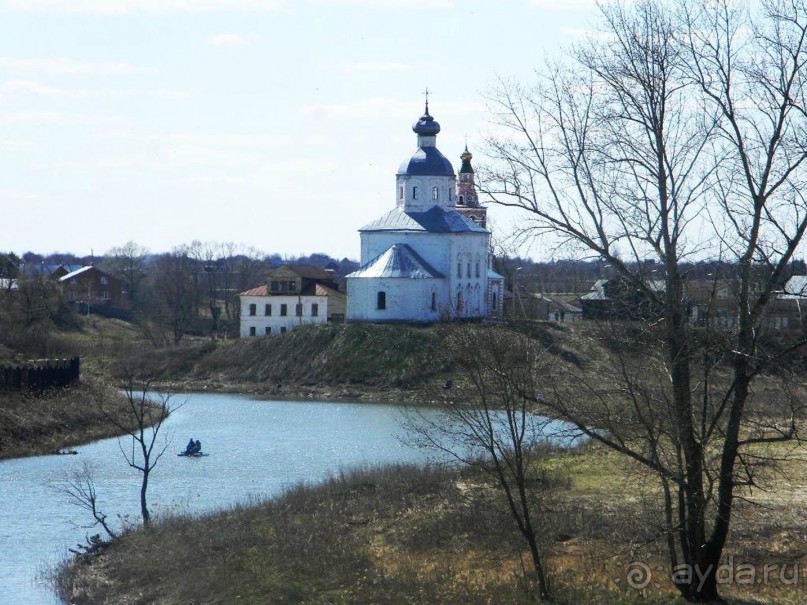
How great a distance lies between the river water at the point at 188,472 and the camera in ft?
66.9

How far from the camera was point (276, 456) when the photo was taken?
3083cm

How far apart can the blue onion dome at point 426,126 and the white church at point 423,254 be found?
0.05 metres

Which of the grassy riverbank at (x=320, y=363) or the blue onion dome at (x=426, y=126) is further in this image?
the blue onion dome at (x=426, y=126)

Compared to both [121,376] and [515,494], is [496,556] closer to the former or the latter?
[515,494]

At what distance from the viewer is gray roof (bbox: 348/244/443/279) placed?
59.1 m

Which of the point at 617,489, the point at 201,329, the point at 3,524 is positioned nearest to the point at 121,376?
the point at 201,329

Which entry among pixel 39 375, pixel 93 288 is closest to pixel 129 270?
pixel 93 288

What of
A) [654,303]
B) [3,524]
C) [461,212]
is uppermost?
[461,212]

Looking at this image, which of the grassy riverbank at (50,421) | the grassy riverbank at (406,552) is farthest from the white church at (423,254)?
the grassy riverbank at (406,552)

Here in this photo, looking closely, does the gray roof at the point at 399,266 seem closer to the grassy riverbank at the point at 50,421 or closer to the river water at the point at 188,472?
the river water at the point at 188,472

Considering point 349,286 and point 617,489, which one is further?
point 349,286

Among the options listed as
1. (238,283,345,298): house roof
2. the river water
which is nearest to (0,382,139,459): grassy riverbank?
the river water

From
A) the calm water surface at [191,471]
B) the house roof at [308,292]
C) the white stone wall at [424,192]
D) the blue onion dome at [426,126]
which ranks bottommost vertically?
the calm water surface at [191,471]

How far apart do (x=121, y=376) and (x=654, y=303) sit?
4140cm
